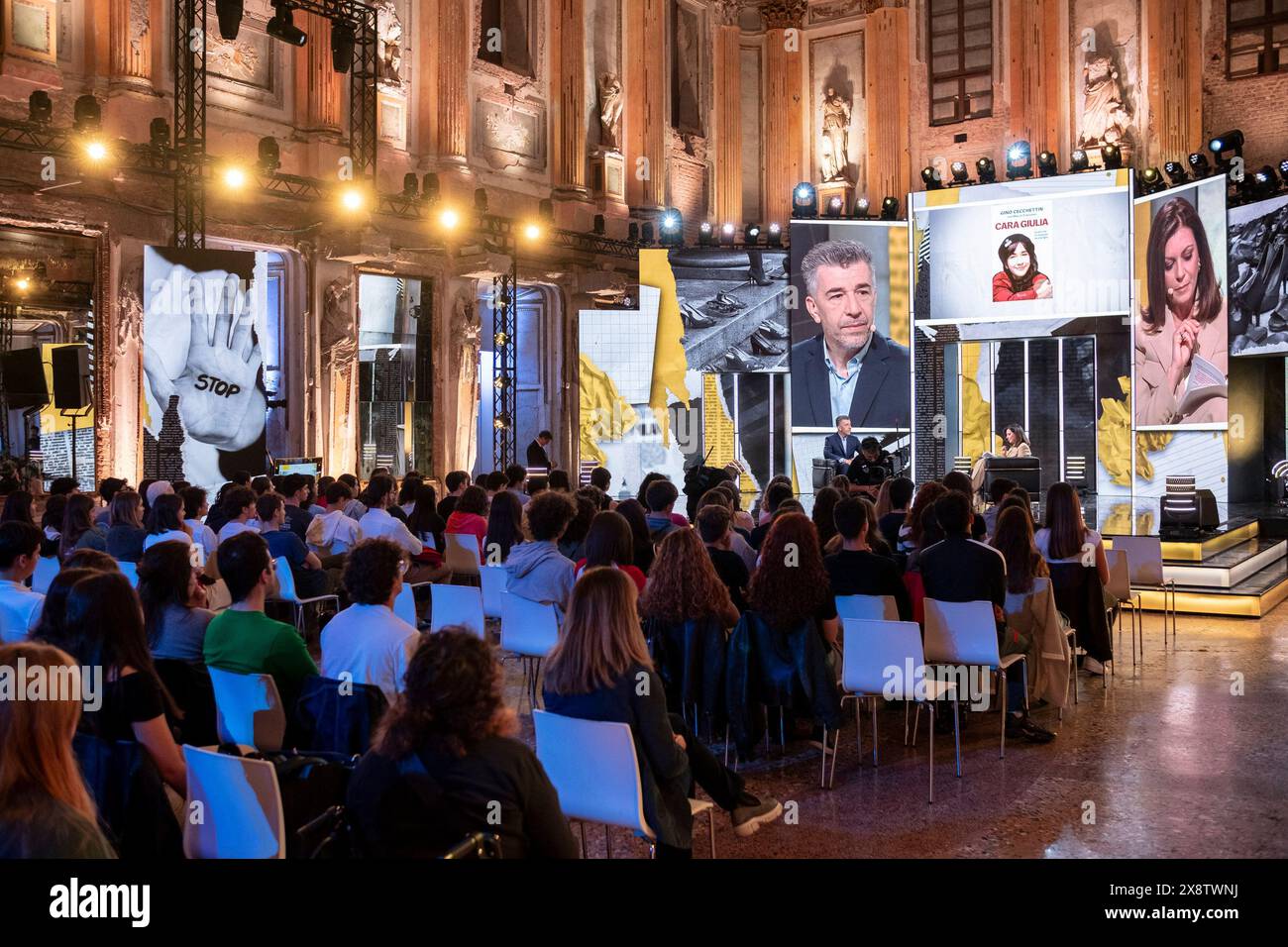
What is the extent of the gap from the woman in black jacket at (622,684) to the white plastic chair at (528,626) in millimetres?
2569

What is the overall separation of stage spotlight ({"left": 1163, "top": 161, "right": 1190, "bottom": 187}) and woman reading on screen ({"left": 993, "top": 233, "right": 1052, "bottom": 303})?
7.65ft

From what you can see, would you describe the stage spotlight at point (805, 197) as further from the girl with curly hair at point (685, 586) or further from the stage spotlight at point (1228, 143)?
the girl with curly hair at point (685, 586)

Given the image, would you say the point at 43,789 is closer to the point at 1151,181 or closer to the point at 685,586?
the point at 685,586

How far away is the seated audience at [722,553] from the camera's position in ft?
19.3

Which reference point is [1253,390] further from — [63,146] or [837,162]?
[63,146]

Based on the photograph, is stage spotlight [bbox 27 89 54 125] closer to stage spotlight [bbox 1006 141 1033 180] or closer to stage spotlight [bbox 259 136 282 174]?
stage spotlight [bbox 259 136 282 174]

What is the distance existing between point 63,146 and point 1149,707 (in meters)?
11.6

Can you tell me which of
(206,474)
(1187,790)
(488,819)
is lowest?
(1187,790)

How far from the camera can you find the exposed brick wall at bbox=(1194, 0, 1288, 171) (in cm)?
1748

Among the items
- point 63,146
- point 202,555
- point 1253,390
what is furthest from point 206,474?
point 1253,390

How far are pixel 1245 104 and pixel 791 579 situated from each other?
662 inches

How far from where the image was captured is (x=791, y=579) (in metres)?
5.19

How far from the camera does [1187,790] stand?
5.11 metres

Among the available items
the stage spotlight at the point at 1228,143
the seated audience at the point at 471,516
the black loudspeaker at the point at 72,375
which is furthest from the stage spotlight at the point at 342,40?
the stage spotlight at the point at 1228,143
